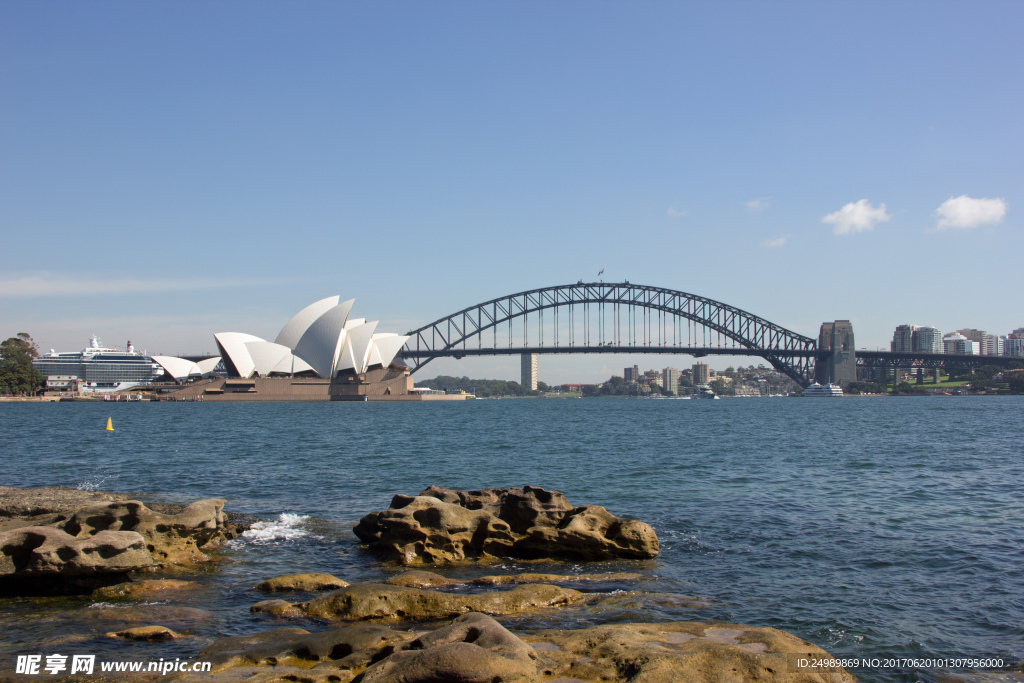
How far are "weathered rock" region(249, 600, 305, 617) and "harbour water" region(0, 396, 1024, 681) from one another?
136 mm

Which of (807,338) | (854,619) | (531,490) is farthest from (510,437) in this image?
(807,338)

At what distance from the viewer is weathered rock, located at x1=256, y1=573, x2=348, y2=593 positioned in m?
6.51

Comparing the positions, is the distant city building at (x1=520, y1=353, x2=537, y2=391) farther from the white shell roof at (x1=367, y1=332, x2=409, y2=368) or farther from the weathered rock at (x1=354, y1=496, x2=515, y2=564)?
the weathered rock at (x1=354, y1=496, x2=515, y2=564)

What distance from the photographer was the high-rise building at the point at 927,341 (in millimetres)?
128688

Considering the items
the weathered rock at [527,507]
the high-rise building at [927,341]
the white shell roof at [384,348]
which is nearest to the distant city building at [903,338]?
the high-rise building at [927,341]

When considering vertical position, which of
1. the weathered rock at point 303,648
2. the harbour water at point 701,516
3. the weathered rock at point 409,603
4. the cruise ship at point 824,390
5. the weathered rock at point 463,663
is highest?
the weathered rock at point 463,663

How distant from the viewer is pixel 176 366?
81.7 metres

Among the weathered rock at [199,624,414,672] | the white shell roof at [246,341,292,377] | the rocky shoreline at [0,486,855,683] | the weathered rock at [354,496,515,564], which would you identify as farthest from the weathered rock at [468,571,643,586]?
the white shell roof at [246,341,292,377]

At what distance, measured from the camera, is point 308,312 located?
2566 inches

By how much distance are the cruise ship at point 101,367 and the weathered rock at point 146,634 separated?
10353 centimetres

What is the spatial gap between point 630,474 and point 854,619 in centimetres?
942

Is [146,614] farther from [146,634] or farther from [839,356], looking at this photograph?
[839,356]

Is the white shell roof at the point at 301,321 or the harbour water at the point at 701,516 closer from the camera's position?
the harbour water at the point at 701,516

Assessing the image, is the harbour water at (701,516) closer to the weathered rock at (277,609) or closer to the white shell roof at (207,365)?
the weathered rock at (277,609)
